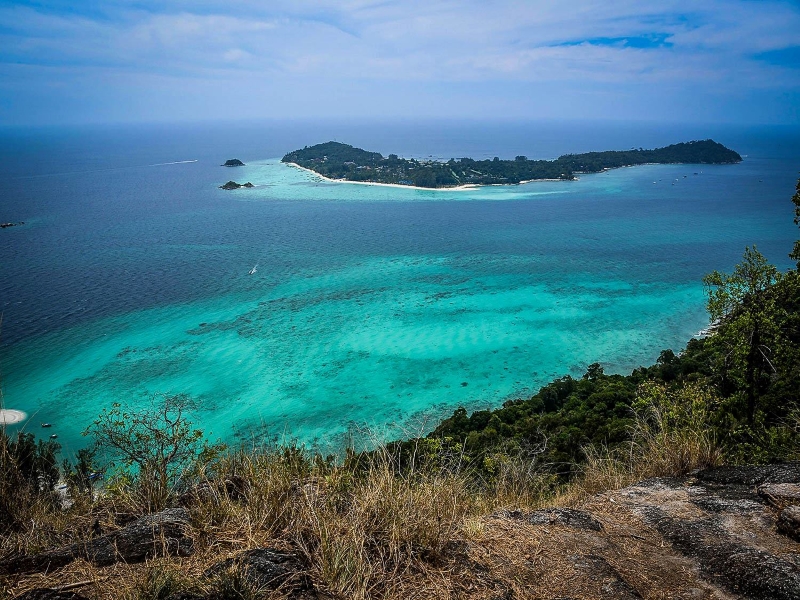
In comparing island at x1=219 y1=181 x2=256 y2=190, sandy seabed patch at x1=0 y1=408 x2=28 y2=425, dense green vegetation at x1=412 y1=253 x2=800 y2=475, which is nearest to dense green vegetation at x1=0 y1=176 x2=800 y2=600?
dense green vegetation at x1=412 y1=253 x2=800 y2=475

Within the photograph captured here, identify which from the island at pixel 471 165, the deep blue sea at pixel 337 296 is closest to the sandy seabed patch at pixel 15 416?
the deep blue sea at pixel 337 296

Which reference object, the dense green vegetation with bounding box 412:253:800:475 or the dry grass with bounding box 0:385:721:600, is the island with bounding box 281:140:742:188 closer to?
the dense green vegetation with bounding box 412:253:800:475

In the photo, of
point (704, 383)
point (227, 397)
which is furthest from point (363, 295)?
Result: point (704, 383)

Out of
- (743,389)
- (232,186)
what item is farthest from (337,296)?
(232,186)

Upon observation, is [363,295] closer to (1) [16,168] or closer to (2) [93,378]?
(2) [93,378]

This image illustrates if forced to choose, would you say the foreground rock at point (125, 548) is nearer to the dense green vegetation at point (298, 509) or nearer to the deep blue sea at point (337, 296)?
the dense green vegetation at point (298, 509)
